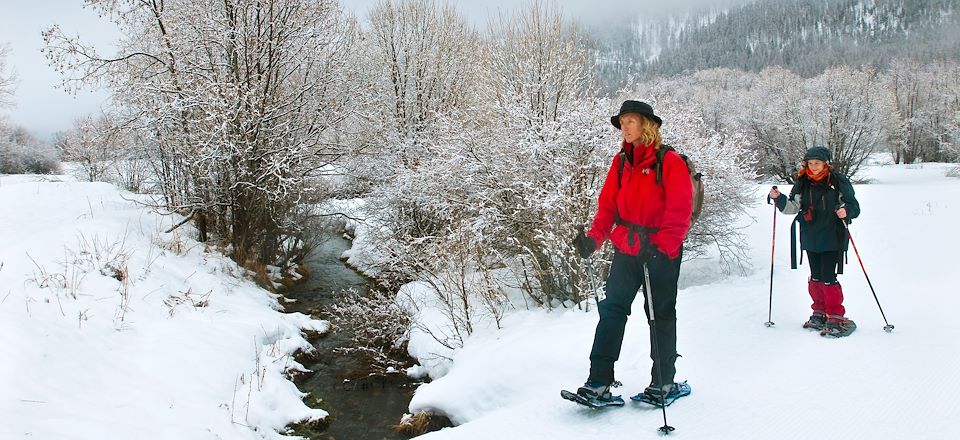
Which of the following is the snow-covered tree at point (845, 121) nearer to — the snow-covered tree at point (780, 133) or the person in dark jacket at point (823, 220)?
the snow-covered tree at point (780, 133)

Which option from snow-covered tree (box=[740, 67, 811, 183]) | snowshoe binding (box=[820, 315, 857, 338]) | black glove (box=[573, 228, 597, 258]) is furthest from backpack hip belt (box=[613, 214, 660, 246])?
snow-covered tree (box=[740, 67, 811, 183])

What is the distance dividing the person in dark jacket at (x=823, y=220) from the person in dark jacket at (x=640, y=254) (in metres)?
2.19

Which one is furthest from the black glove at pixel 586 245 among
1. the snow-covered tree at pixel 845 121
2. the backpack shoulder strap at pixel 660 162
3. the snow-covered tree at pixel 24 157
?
the snow-covered tree at pixel 24 157

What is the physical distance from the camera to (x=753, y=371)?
402 cm

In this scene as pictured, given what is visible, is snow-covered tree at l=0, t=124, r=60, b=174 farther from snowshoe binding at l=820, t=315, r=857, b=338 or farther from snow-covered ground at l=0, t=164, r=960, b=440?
snowshoe binding at l=820, t=315, r=857, b=338

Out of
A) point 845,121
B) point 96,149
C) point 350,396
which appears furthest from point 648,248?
point 845,121

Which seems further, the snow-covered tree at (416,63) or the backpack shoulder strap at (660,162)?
the snow-covered tree at (416,63)

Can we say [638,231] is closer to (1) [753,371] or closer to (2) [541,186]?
(1) [753,371]

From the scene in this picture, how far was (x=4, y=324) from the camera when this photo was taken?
5203 mm

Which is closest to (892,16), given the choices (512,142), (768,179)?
(768,179)

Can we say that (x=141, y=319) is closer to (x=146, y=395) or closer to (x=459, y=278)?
(x=146, y=395)

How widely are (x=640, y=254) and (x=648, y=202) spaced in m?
0.33

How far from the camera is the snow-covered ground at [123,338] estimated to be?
15.5 feet

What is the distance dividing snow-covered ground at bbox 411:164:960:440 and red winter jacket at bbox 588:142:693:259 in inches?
43.1
